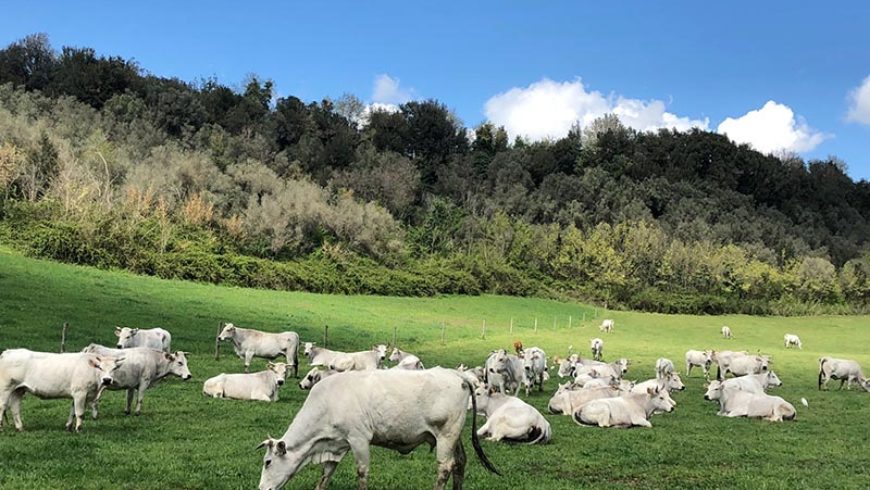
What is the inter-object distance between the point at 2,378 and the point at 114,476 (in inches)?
177

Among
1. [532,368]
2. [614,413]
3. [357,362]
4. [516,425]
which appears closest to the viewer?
[516,425]

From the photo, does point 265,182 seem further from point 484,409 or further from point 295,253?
point 484,409

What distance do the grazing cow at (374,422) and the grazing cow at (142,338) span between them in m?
16.7

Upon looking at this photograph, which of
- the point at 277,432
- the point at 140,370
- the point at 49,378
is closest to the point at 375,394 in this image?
the point at 277,432

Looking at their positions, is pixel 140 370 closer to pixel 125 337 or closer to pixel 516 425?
pixel 516 425

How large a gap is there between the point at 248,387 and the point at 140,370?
405 cm

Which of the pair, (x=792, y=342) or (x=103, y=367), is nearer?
(x=103, y=367)

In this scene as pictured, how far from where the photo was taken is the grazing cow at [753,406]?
19.7 meters

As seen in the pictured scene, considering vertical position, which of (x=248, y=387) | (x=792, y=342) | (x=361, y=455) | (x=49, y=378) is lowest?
(x=792, y=342)

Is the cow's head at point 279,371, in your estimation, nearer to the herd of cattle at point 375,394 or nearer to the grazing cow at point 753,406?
the herd of cattle at point 375,394

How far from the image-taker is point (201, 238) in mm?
61781

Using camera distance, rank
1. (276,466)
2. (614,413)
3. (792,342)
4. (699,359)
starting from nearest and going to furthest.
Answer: (276,466) < (614,413) < (699,359) < (792,342)

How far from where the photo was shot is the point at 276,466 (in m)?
8.70

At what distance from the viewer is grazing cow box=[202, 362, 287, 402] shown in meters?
19.2
